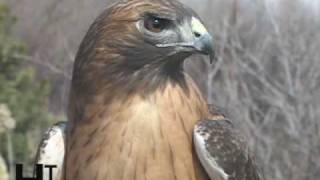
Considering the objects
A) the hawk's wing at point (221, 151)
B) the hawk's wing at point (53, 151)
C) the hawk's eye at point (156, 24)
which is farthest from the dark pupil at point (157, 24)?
the hawk's wing at point (53, 151)

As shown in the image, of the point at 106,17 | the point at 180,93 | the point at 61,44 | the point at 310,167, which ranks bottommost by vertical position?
the point at 310,167

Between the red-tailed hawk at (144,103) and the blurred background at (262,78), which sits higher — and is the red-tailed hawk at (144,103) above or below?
above

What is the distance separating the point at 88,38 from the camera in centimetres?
243

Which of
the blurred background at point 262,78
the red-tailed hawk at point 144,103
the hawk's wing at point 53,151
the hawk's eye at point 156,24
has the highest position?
the hawk's eye at point 156,24

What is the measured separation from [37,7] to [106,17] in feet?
25.8

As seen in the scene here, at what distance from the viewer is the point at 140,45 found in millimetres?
2369

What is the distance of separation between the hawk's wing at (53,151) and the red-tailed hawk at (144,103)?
0.11m

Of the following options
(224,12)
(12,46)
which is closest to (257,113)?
(224,12)

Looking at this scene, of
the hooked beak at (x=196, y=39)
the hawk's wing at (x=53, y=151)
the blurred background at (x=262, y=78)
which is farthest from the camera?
the blurred background at (x=262, y=78)

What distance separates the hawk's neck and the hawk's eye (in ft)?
0.58

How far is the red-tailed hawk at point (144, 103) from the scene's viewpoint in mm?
2342

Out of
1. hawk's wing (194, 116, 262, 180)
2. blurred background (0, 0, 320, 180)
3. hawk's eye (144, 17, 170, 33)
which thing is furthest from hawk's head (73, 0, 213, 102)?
blurred background (0, 0, 320, 180)

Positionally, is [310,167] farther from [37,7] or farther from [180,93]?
[180,93]

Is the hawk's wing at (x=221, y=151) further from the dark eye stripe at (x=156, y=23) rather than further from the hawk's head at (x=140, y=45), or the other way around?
the dark eye stripe at (x=156, y=23)
